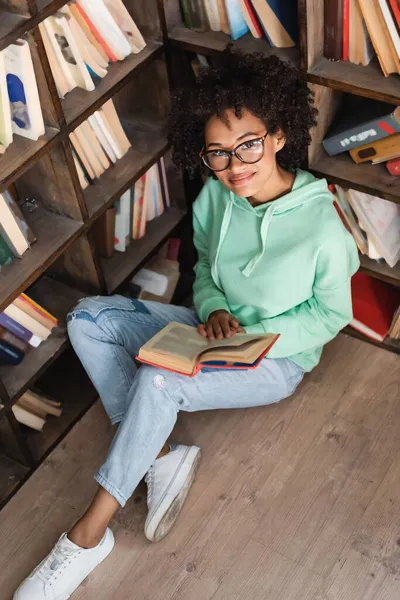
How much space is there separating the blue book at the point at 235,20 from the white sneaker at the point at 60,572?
1.30 metres

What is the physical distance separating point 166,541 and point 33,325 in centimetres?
65

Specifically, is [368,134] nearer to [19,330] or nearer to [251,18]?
[251,18]

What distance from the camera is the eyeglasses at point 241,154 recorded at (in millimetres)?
1714

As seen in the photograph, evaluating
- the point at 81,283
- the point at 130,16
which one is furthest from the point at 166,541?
the point at 130,16

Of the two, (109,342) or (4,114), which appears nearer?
(4,114)

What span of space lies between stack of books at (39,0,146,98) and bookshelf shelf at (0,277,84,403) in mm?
609

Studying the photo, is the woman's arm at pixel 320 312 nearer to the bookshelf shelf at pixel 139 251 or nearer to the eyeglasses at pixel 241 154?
the eyeglasses at pixel 241 154

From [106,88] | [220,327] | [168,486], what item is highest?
[106,88]

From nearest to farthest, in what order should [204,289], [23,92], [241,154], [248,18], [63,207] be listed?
1. [23,92]
2. [241,154]
3. [248,18]
4. [63,207]
5. [204,289]

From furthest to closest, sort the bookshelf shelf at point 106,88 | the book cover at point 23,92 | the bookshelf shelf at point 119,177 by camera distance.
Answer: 1. the bookshelf shelf at point 119,177
2. the bookshelf shelf at point 106,88
3. the book cover at point 23,92

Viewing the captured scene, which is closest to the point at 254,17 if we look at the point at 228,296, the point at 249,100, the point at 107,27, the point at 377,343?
the point at 249,100

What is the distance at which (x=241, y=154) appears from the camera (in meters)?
1.73

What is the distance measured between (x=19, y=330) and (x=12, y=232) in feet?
0.99

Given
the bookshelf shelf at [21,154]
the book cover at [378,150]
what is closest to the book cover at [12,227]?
the bookshelf shelf at [21,154]
